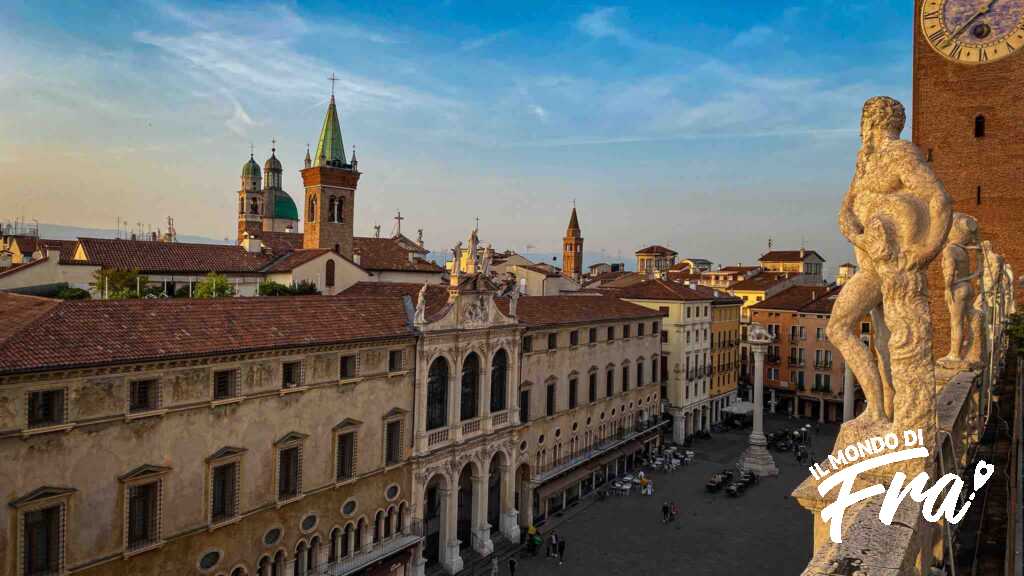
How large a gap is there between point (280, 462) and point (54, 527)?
6.71 metres

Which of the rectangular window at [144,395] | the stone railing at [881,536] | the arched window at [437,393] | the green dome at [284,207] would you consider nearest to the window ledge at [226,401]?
the rectangular window at [144,395]

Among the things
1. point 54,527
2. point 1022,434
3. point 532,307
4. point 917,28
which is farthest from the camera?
point 532,307

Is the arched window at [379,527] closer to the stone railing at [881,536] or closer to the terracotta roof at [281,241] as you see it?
the stone railing at [881,536]

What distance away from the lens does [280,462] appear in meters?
22.1

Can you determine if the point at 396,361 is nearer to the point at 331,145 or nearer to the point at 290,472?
the point at 290,472

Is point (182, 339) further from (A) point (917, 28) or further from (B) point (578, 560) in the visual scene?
(A) point (917, 28)

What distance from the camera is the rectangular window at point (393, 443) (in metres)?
26.2

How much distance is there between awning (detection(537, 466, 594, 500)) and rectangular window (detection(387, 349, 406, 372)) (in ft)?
42.6

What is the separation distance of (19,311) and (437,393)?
14.4 meters

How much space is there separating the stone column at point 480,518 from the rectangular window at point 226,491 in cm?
1221

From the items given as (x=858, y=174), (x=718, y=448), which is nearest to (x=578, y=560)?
(x=718, y=448)

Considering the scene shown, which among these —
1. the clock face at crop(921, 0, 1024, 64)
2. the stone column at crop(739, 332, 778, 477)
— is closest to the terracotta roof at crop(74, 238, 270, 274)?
the stone column at crop(739, 332, 778, 477)

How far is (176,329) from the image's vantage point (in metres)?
19.7

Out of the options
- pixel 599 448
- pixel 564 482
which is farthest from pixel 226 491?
pixel 599 448
